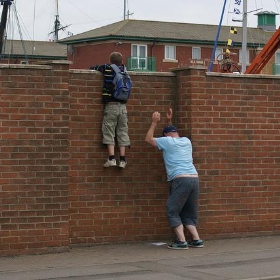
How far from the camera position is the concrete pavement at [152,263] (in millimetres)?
10844

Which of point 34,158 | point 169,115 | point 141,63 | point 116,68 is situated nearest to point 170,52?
point 141,63

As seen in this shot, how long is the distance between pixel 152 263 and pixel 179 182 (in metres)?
1.58

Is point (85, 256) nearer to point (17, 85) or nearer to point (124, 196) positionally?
point (124, 196)

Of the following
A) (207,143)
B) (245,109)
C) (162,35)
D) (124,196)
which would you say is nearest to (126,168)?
(124,196)

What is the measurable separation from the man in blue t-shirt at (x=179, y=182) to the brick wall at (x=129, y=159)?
55 centimetres

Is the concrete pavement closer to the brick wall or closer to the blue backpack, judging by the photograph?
the brick wall

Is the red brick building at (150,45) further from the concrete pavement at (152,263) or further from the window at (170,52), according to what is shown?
the concrete pavement at (152,263)

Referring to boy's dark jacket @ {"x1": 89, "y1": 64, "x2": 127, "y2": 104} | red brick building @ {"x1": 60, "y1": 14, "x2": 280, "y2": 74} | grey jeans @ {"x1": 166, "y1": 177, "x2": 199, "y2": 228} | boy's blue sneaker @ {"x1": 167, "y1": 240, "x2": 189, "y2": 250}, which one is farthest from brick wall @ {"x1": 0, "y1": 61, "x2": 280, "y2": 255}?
red brick building @ {"x1": 60, "y1": 14, "x2": 280, "y2": 74}

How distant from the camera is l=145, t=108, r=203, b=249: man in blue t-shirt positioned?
12.9 meters

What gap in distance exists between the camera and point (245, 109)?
14195 mm

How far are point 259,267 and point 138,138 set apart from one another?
3.13 m

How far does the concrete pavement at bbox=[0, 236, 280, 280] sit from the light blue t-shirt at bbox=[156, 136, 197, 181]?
1.17 m

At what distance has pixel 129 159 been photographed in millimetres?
13492

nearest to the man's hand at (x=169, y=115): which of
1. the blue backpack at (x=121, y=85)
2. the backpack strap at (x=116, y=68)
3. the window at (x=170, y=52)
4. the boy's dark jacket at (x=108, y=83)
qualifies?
the blue backpack at (x=121, y=85)
